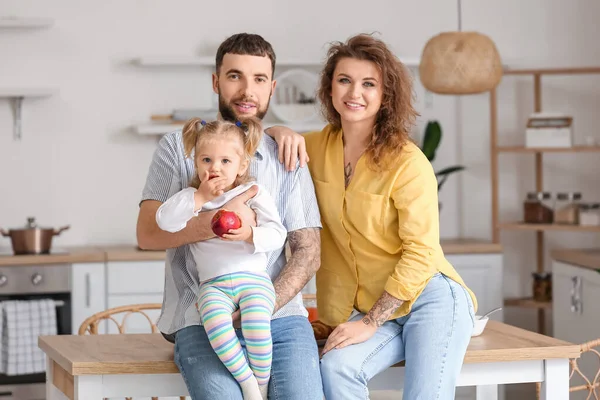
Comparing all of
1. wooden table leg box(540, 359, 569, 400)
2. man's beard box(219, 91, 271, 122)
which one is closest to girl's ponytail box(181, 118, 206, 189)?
man's beard box(219, 91, 271, 122)

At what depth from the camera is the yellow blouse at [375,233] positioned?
7.68 ft

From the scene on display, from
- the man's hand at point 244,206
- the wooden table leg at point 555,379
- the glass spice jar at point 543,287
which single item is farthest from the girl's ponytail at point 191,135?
the glass spice jar at point 543,287

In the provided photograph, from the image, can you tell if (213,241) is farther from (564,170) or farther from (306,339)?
(564,170)

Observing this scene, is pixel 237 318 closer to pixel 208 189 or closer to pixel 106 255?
pixel 208 189

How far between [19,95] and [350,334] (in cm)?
291

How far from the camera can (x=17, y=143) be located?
4.79m

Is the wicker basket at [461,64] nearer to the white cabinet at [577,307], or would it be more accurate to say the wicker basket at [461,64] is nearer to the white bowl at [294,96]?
the white bowl at [294,96]

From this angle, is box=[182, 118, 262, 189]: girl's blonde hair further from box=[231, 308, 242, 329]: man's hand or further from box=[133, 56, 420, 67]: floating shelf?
box=[133, 56, 420, 67]: floating shelf

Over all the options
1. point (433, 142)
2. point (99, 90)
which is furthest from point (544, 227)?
point (99, 90)

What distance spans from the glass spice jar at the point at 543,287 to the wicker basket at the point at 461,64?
3.76 feet

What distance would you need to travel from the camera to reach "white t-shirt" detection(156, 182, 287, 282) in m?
2.09

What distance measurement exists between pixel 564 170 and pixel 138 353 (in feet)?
11.2

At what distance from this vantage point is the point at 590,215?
4.60 m

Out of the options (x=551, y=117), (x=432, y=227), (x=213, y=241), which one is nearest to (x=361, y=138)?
(x=432, y=227)
